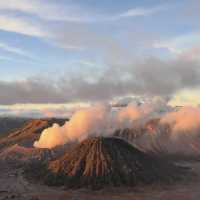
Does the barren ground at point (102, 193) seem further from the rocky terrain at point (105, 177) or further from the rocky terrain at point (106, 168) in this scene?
the rocky terrain at point (106, 168)

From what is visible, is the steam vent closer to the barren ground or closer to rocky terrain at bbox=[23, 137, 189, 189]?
rocky terrain at bbox=[23, 137, 189, 189]

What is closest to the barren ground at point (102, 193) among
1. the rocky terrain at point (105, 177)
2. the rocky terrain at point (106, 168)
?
the rocky terrain at point (105, 177)

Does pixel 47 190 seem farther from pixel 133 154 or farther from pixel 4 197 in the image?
pixel 133 154

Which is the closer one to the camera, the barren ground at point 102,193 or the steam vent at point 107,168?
the barren ground at point 102,193

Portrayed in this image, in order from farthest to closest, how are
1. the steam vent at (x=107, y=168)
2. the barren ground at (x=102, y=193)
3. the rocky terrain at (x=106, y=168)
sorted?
the steam vent at (x=107, y=168), the rocky terrain at (x=106, y=168), the barren ground at (x=102, y=193)

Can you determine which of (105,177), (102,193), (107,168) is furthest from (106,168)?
(102,193)

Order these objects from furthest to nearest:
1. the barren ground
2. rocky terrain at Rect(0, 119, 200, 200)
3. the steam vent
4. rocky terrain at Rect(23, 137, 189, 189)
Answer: the steam vent < rocky terrain at Rect(23, 137, 189, 189) < rocky terrain at Rect(0, 119, 200, 200) < the barren ground

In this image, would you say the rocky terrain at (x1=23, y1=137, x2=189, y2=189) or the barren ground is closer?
the barren ground

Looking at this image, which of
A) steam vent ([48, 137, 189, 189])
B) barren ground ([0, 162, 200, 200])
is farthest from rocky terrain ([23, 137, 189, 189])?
barren ground ([0, 162, 200, 200])

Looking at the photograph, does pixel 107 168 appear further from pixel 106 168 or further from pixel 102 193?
pixel 102 193

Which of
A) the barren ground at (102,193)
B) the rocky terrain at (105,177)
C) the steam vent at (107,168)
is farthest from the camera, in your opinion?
the steam vent at (107,168)
